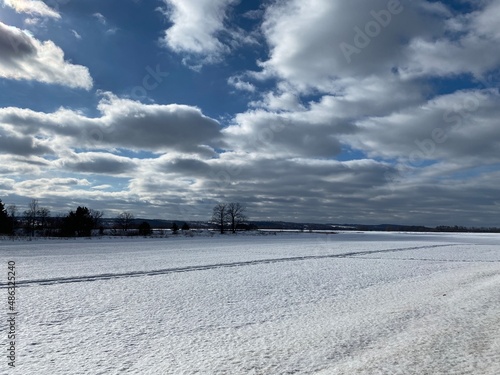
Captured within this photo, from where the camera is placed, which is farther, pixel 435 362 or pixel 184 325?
pixel 184 325

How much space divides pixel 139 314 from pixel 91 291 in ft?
12.3

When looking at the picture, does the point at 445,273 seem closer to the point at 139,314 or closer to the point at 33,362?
the point at 139,314

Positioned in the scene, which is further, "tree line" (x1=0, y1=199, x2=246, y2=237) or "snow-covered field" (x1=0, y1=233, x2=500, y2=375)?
"tree line" (x1=0, y1=199, x2=246, y2=237)

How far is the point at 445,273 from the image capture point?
18.9 metres

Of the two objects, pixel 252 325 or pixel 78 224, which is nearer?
pixel 252 325

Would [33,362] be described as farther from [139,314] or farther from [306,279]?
[306,279]

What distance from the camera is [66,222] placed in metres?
82.1

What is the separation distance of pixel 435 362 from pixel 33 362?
6.46 m

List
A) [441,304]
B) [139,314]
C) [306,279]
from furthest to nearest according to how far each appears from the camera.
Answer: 1. [306,279]
2. [441,304]
3. [139,314]

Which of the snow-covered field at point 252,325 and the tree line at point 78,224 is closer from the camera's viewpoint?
the snow-covered field at point 252,325

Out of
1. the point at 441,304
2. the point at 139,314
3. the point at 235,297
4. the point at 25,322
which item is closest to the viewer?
the point at 25,322

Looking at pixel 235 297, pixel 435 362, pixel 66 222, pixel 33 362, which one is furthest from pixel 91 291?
pixel 66 222

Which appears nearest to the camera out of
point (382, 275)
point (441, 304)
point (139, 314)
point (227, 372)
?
point (227, 372)

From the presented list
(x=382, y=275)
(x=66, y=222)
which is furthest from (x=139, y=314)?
(x=66, y=222)
